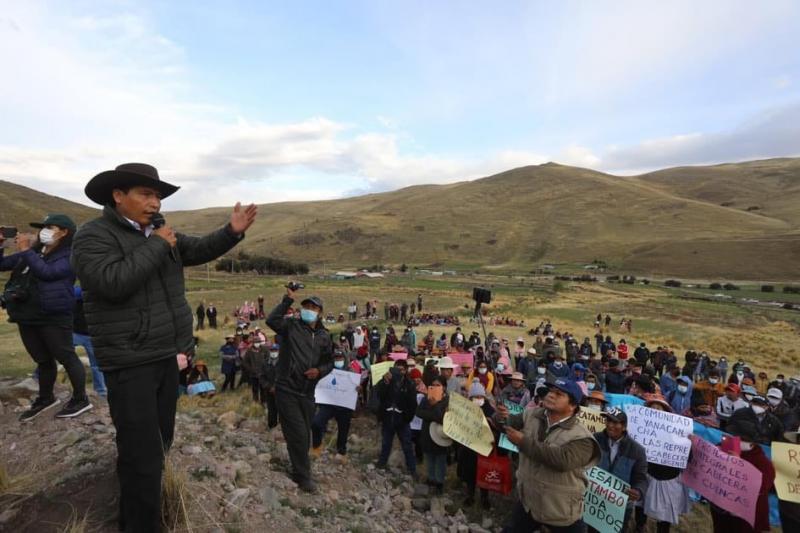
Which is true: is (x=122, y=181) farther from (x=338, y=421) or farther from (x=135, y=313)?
(x=338, y=421)

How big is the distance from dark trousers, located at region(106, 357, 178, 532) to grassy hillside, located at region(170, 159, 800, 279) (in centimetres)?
11089

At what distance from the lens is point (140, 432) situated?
9.34 ft

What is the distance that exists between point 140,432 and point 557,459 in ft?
10.8

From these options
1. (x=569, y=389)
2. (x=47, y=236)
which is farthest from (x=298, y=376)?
(x=569, y=389)

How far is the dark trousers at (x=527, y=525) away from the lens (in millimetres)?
4137

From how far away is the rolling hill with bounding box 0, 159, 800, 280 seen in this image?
10112cm

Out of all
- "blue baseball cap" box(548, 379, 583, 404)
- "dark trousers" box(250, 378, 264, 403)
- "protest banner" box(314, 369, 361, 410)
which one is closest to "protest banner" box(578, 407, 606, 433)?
"blue baseball cap" box(548, 379, 583, 404)

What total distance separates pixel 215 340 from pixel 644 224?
488ft

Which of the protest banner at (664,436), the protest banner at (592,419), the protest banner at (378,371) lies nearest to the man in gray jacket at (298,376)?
the protest banner at (592,419)

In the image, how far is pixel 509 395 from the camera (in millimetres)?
9023

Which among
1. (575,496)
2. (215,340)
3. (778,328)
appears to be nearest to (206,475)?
(575,496)

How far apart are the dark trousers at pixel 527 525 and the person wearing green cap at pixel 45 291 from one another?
5.35 metres

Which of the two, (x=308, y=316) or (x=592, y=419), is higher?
(x=308, y=316)

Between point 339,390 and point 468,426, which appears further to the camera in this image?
point 339,390
